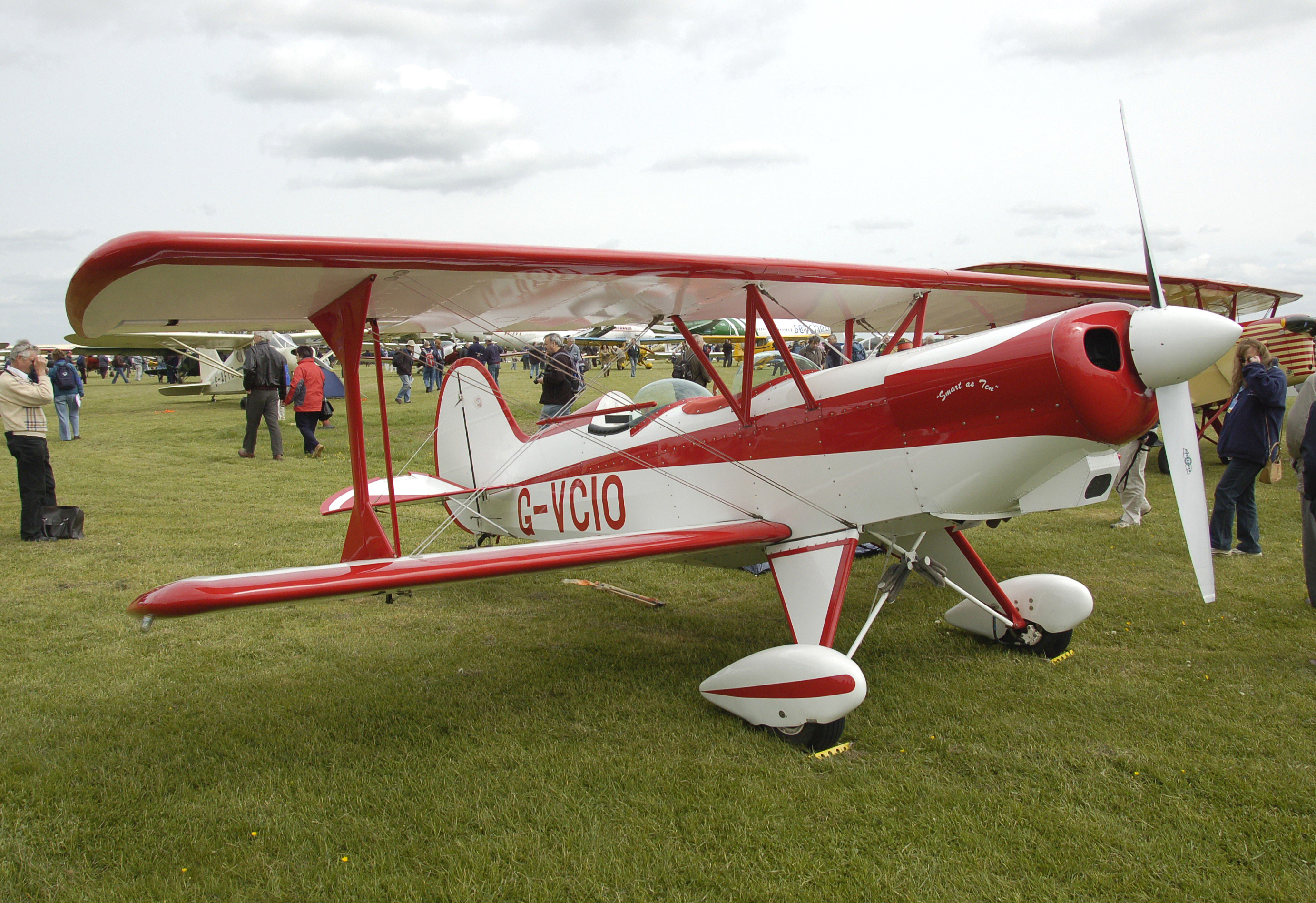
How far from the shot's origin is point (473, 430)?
6828 millimetres

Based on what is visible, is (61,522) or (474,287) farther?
(61,522)

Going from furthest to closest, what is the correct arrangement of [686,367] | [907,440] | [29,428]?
1. [686,367]
2. [29,428]
3. [907,440]

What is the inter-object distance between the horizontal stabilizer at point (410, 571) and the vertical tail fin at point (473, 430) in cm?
248

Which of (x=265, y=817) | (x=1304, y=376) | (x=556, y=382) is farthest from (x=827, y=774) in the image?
(x=1304, y=376)

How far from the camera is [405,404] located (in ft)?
63.1

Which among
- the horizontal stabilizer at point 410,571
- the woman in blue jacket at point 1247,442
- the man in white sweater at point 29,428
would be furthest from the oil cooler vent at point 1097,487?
the man in white sweater at point 29,428

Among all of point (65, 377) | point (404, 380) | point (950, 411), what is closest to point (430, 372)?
point (404, 380)

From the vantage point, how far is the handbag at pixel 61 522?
24.7 ft

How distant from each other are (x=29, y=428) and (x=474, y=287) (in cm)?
558

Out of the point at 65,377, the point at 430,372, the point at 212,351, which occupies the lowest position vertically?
the point at 430,372

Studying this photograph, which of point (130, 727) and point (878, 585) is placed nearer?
point (130, 727)

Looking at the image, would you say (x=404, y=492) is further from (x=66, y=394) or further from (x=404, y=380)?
(x=404, y=380)

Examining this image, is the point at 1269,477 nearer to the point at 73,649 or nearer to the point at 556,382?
the point at 556,382

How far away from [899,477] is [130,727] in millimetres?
3899
